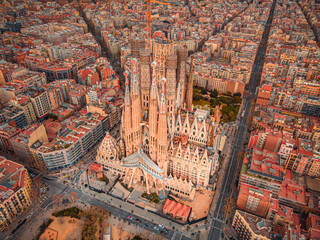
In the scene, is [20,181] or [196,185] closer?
[20,181]

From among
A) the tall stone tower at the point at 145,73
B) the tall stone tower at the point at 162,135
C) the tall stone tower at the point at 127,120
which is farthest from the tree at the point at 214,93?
the tall stone tower at the point at 127,120

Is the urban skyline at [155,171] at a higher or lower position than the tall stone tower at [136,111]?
lower

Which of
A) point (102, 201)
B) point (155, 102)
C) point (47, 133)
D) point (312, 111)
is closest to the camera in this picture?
point (155, 102)

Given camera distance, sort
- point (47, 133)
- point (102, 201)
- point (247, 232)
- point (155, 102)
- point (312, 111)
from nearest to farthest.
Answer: point (247, 232)
point (155, 102)
point (102, 201)
point (47, 133)
point (312, 111)

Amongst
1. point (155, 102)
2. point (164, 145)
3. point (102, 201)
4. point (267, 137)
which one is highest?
point (155, 102)

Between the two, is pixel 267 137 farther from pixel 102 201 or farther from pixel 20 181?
pixel 20 181

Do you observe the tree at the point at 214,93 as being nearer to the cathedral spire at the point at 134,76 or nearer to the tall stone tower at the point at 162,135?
the tall stone tower at the point at 162,135

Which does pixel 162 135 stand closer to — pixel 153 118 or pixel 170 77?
pixel 153 118

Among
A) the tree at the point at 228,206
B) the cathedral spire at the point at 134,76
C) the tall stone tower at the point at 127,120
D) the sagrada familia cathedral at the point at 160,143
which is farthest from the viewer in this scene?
the sagrada familia cathedral at the point at 160,143

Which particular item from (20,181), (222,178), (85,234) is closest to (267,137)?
(222,178)
